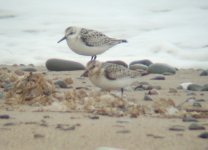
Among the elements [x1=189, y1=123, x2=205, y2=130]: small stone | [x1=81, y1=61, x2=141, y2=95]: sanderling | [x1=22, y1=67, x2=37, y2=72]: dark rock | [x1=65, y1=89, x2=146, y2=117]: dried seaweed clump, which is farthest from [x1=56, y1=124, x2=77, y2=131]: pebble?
[x1=22, y1=67, x2=37, y2=72]: dark rock

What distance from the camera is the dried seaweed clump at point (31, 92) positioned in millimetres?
4945

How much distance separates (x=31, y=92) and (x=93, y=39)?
10.3 ft

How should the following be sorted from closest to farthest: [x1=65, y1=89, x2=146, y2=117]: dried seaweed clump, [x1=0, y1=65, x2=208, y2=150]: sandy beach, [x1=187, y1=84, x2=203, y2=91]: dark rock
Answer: [x1=0, y1=65, x2=208, y2=150]: sandy beach < [x1=65, y1=89, x2=146, y2=117]: dried seaweed clump < [x1=187, y1=84, x2=203, y2=91]: dark rock

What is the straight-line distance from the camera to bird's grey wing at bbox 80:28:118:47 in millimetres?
8086

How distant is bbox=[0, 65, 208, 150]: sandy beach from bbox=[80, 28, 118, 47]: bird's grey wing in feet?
7.72

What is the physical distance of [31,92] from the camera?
505cm

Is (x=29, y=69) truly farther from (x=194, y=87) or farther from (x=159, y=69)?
(x=194, y=87)

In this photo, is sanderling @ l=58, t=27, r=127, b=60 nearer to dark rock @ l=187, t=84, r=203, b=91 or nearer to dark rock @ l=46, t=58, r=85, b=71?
dark rock @ l=46, t=58, r=85, b=71

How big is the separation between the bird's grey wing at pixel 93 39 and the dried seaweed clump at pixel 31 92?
2859 mm

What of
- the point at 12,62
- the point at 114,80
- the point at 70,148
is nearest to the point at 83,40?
the point at 12,62

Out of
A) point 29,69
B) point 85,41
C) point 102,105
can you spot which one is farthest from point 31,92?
point 85,41

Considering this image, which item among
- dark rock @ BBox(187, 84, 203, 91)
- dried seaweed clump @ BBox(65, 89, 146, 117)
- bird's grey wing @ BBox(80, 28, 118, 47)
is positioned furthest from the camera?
bird's grey wing @ BBox(80, 28, 118, 47)

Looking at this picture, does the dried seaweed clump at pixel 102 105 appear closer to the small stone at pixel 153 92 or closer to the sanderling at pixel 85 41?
the small stone at pixel 153 92

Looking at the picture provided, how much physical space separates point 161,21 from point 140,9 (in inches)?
54.1
